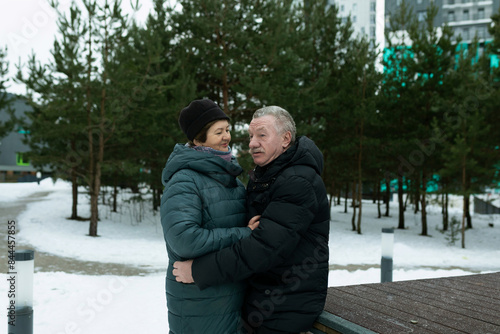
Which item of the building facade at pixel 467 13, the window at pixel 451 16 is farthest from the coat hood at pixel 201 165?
the window at pixel 451 16

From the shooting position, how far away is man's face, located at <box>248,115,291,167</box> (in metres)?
2.19

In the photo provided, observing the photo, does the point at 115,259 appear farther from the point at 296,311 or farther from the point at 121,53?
the point at 296,311

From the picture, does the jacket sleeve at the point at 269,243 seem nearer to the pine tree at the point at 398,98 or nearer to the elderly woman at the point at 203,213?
the elderly woman at the point at 203,213

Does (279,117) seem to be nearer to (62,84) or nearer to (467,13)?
(62,84)

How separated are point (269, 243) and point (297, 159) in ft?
1.51

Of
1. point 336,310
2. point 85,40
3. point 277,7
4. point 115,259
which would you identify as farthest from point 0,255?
point 277,7

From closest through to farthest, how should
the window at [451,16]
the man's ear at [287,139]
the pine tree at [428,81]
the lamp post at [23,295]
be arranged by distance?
the man's ear at [287,139] → the lamp post at [23,295] → the pine tree at [428,81] → the window at [451,16]

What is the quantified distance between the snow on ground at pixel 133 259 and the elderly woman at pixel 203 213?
2.98 meters

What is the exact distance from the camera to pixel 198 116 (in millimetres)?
2123

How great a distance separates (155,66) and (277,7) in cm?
498

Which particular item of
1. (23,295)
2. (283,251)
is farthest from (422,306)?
(23,295)

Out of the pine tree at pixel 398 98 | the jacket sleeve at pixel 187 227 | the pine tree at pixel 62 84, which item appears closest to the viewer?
the jacket sleeve at pixel 187 227

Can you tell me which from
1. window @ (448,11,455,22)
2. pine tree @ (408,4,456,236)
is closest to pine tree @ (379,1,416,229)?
pine tree @ (408,4,456,236)

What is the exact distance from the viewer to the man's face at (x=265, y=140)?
Result: 219 centimetres
